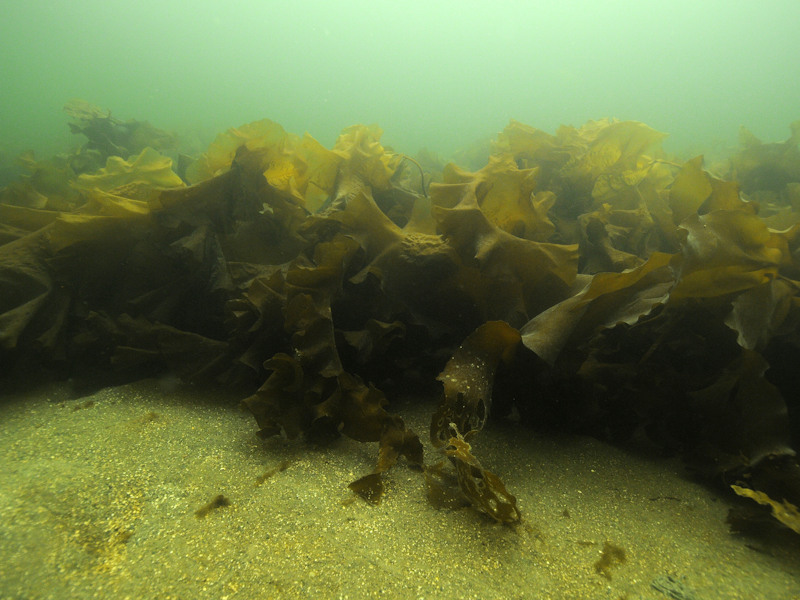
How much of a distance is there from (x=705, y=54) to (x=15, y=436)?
68.5 metres

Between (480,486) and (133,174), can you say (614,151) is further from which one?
(133,174)

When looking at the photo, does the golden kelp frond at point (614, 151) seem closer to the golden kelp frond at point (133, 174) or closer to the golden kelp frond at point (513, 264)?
the golden kelp frond at point (513, 264)

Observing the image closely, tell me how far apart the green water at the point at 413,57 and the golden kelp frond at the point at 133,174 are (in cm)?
3132

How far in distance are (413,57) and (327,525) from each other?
215 feet

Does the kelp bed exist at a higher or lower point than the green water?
lower

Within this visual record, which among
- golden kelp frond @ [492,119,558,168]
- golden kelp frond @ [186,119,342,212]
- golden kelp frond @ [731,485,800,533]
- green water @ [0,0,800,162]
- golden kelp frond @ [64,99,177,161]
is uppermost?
green water @ [0,0,800,162]

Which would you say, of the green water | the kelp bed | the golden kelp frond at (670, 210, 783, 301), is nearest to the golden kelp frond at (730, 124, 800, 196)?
the kelp bed

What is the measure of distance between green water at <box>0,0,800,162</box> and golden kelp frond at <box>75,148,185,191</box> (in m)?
31.3

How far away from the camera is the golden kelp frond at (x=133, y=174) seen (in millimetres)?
1892

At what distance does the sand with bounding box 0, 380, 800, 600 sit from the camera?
757 millimetres

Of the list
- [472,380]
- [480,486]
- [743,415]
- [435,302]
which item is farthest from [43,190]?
[743,415]

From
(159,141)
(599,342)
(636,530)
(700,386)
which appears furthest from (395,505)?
(159,141)

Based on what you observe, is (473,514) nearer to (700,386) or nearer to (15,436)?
(700,386)

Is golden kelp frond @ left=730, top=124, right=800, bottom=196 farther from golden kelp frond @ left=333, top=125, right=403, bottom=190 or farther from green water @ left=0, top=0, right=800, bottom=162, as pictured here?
green water @ left=0, top=0, right=800, bottom=162
